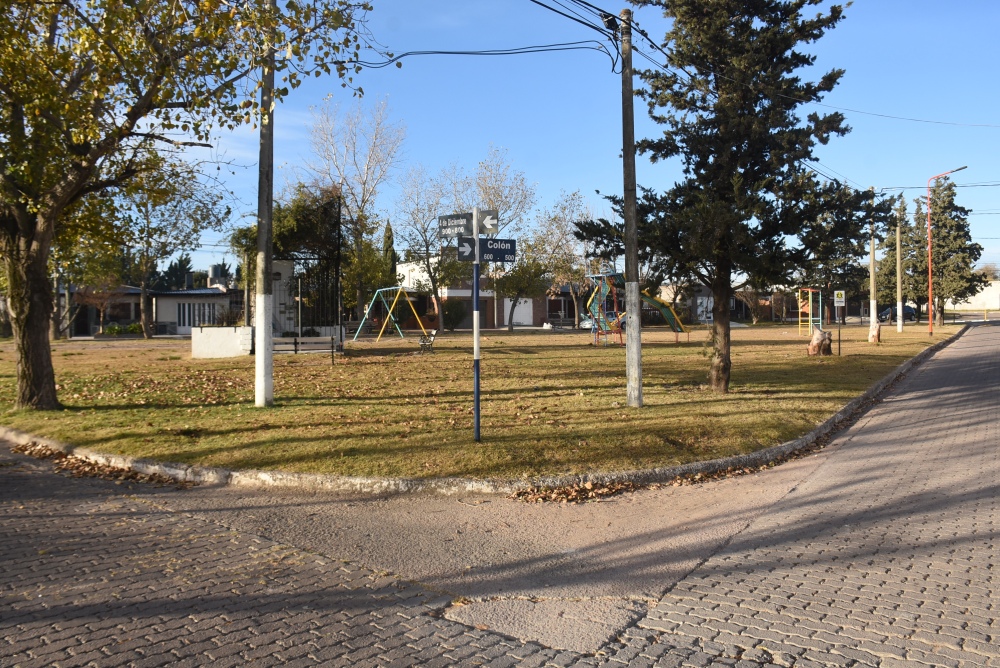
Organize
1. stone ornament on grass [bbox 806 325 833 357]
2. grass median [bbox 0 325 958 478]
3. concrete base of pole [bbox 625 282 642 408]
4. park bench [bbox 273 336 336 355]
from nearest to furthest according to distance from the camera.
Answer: grass median [bbox 0 325 958 478] < concrete base of pole [bbox 625 282 642 408] < park bench [bbox 273 336 336 355] < stone ornament on grass [bbox 806 325 833 357]

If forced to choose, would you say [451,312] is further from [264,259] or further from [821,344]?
[264,259]

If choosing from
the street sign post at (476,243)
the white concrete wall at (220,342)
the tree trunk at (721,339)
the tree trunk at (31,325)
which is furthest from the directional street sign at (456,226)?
the white concrete wall at (220,342)

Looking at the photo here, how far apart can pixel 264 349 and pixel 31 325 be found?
3775 millimetres

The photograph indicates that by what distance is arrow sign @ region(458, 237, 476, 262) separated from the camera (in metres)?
8.95

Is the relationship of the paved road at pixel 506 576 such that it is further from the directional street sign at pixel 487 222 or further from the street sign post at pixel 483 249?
the directional street sign at pixel 487 222

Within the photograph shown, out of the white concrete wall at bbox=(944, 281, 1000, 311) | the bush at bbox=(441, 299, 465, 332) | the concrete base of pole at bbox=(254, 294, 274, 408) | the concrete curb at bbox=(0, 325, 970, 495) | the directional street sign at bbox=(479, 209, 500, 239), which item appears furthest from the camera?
the white concrete wall at bbox=(944, 281, 1000, 311)

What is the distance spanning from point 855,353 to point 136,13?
25104mm

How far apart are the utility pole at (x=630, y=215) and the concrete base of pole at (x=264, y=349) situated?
5.74 meters

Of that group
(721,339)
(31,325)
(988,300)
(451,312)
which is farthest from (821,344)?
(988,300)

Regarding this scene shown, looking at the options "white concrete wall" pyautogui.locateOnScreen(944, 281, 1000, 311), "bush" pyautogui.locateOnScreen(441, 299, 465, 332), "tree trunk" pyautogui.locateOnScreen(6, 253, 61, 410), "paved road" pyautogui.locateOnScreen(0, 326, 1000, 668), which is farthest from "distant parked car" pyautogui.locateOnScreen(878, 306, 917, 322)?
"tree trunk" pyautogui.locateOnScreen(6, 253, 61, 410)

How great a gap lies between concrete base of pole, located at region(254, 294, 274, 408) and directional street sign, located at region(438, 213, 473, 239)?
3923mm

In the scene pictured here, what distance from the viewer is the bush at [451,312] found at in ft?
173

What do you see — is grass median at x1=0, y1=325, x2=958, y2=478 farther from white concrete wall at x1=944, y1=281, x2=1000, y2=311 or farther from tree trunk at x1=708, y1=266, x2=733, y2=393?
white concrete wall at x1=944, y1=281, x2=1000, y2=311

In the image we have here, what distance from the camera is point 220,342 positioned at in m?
21.7
